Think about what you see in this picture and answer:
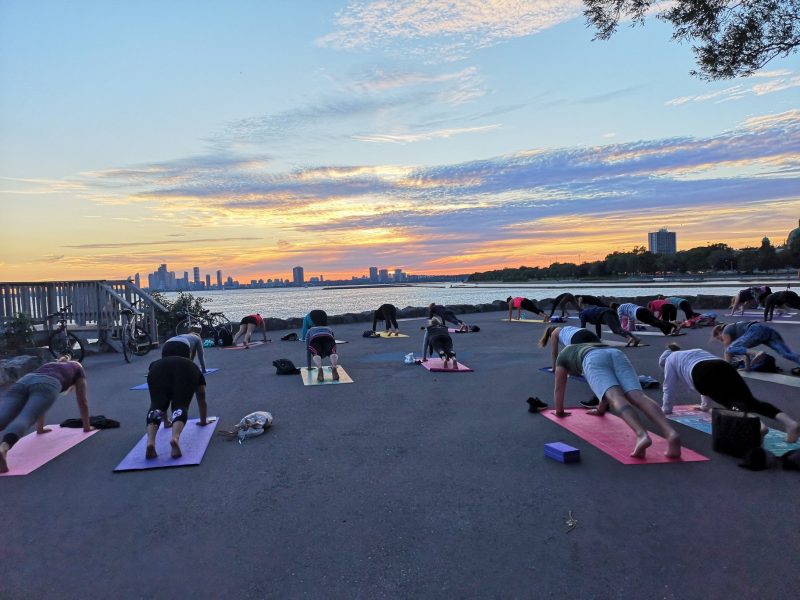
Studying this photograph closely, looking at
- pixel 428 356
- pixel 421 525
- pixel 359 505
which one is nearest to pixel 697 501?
pixel 421 525

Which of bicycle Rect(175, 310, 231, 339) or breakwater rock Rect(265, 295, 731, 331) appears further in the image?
breakwater rock Rect(265, 295, 731, 331)

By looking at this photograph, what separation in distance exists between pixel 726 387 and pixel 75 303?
13.2m

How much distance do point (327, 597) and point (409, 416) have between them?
12.3ft

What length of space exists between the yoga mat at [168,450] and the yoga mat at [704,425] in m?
4.97

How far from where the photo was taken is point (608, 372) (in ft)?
16.7

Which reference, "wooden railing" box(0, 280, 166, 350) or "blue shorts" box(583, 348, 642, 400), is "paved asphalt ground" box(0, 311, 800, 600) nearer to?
"blue shorts" box(583, 348, 642, 400)

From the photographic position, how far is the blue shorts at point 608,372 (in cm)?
502

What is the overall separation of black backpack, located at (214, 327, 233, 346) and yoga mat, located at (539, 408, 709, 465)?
1019 centimetres

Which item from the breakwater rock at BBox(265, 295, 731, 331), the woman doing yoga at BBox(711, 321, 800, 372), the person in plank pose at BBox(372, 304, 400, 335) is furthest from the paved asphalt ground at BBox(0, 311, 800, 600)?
the breakwater rock at BBox(265, 295, 731, 331)

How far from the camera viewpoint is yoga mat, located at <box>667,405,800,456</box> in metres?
4.92

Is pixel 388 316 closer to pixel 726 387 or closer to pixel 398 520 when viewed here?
pixel 726 387

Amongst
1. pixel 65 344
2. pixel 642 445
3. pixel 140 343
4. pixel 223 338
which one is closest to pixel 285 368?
pixel 140 343

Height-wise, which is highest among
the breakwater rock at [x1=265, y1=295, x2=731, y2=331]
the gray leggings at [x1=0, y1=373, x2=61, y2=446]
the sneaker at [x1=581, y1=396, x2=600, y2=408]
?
the gray leggings at [x1=0, y1=373, x2=61, y2=446]

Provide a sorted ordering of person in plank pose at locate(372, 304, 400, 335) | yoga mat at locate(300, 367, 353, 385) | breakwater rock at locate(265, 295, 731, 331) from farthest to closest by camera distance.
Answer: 1. breakwater rock at locate(265, 295, 731, 331)
2. person in plank pose at locate(372, 304, 400, 335)
3. yoga mat at locate(300, 367, 353, 385)
